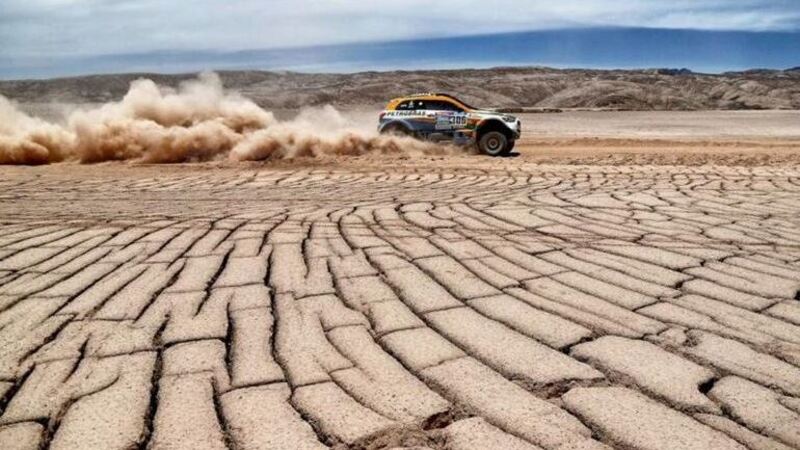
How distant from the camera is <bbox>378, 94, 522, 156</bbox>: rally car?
1257cm

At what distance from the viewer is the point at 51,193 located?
282 inches

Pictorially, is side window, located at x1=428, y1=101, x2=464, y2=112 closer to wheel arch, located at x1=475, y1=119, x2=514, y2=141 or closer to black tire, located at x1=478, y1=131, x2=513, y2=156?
wheel arch, located at x1=475, y1=119, x2=514, y2=141

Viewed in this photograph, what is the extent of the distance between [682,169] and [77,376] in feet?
29.4

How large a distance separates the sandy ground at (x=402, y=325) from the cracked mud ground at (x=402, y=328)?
0.5 inches

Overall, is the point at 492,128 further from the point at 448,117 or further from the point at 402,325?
the point at 402,325

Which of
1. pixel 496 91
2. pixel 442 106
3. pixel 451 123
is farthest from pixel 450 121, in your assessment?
pixel 496 91

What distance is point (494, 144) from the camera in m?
12.6

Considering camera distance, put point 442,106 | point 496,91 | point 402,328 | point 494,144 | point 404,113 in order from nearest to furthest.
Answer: point 402,328, point 494,144, point 442,106, point 404,113, point 496,91

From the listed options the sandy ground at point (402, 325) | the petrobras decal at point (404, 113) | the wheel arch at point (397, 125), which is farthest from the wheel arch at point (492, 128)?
the sandy ground at point (402, 325)

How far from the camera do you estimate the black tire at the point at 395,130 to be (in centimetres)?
1309

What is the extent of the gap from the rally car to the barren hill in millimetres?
34291

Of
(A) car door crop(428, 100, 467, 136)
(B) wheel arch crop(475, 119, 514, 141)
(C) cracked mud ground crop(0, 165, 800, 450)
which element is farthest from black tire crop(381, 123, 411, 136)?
(C) cracked mud ground crop(0, 165, 800, 450)

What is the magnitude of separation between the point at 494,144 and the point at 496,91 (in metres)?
47.6

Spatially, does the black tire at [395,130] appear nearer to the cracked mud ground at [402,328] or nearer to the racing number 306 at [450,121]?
the racing number 306 at [450,121]
